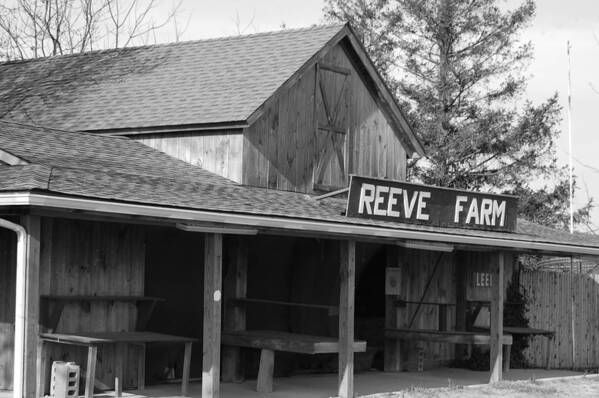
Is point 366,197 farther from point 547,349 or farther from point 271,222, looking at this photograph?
point 547,349

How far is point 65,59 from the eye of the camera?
999 inches

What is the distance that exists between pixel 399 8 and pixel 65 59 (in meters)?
19.3

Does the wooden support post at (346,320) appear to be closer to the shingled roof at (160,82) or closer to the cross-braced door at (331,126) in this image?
the shingled roof at (160,82)

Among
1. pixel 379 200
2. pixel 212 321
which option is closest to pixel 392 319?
pixel 379 200

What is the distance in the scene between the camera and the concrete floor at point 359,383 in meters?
16.7

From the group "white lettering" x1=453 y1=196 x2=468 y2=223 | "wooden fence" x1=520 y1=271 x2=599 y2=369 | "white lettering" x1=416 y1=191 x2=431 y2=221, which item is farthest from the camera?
"wooden fence" x1=520 y1=271 x2=599 y2=369

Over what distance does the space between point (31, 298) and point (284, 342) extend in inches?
178

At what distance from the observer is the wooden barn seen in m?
15.0

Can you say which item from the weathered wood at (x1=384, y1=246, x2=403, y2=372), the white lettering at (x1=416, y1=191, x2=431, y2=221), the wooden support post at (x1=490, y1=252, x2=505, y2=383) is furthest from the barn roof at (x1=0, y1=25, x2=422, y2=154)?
the wooden support post at (x1=490, y1=252, x2=505, y2=383)

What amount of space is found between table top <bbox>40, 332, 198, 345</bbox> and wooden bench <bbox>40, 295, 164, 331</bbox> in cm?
23

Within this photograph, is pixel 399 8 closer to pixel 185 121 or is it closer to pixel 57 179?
pixel 185 121

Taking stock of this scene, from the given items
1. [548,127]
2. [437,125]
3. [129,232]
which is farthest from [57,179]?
[548,127]

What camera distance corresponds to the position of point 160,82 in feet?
73.5

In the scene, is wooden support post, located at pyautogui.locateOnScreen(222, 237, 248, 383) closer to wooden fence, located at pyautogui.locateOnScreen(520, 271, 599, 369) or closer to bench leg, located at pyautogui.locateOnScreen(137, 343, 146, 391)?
bench leg, located at pyautogui.locateOnScreen(137, 343, 146, 391)
